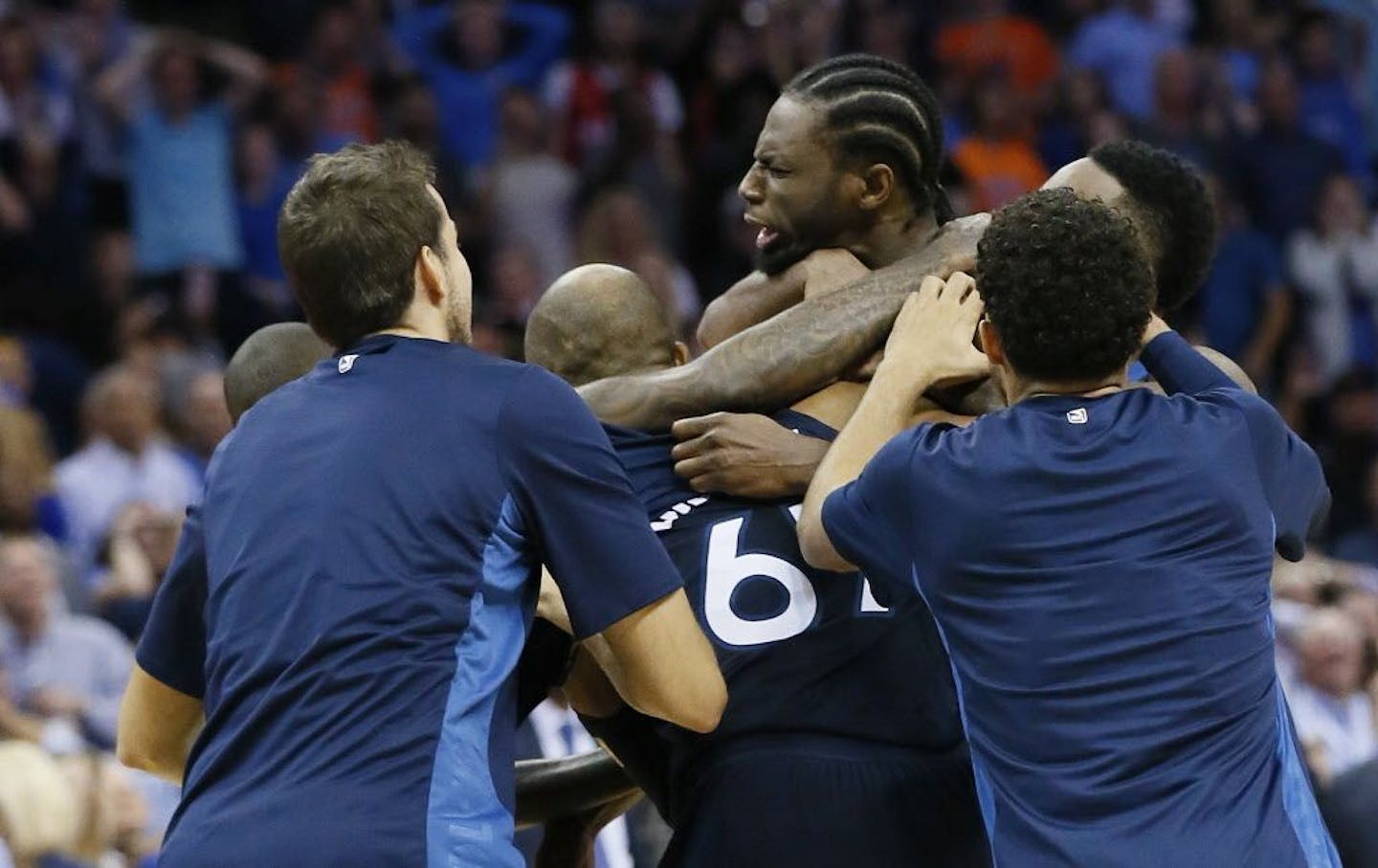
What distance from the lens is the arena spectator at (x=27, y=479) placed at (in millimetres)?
8555

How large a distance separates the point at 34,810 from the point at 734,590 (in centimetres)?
433

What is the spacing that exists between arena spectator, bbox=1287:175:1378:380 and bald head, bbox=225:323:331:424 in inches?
367

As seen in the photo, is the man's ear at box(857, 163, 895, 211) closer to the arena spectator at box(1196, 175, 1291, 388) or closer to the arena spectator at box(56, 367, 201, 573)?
the arena spectator at box(56, 367, 201, 573)

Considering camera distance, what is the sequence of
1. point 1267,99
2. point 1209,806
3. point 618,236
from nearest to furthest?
point 1209,806, point 618,236, point 1267,99

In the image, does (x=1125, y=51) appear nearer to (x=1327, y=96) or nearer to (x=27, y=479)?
(x=1327, y=96)

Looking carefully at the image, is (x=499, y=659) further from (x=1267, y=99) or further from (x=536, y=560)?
(x=1267, y=99)

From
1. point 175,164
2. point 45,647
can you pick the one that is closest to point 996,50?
point 175,164

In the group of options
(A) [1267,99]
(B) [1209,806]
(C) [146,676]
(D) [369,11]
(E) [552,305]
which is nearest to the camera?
(B) [1209,806]

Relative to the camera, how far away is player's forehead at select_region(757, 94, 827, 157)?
382 centimetres

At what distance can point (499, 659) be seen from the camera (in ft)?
10.6

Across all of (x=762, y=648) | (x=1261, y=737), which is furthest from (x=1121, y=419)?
(x=762, y=648)

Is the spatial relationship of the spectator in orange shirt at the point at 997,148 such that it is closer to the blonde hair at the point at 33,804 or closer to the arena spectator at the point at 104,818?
the arena spectator at the point at 104,818

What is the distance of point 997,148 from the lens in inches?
482

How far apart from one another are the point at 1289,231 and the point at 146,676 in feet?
33.7
